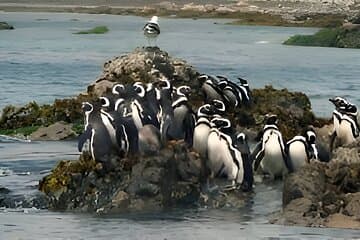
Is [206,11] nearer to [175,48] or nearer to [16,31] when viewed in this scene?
[16,31]

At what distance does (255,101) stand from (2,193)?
7729 mm

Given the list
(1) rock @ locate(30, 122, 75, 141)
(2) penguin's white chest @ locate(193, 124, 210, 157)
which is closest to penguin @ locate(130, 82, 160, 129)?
(2) penguin's white chest @ locate(193, 124, 210, 157)

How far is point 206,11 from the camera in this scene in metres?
108

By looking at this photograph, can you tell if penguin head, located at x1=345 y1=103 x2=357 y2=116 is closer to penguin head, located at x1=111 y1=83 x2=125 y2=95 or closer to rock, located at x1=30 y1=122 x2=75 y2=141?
penguin head, located at x1=111 y1=83 x2=125 y2=95

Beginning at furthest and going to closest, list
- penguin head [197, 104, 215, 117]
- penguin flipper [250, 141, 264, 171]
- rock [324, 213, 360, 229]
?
penguin head [197, 104, 215, 117]
penguin flipper [250, 141, 264, 171]
rock [324, 213, 360, 229]

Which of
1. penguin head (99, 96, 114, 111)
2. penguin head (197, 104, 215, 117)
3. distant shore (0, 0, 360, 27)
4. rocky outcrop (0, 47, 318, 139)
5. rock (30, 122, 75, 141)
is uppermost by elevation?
penguin head (99, 96, 114, 111)

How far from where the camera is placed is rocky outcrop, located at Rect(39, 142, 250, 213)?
14.4m

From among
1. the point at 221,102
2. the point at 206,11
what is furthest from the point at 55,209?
the point at 206,11

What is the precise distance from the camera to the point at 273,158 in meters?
16.3

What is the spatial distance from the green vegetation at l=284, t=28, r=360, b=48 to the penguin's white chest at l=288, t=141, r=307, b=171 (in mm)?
42029

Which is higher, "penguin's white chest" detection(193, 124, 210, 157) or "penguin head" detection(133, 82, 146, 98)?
"penguin head" detection(133, 82, 146, 98)

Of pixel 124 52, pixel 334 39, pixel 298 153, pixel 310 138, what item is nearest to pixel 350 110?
pixel 310 138

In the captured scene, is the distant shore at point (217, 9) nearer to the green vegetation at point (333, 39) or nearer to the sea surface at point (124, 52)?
the sea surface at point (124, 52)

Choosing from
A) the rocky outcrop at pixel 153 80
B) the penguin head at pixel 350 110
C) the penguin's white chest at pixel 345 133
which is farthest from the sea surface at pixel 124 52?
the penguin head at pixel 350 110
